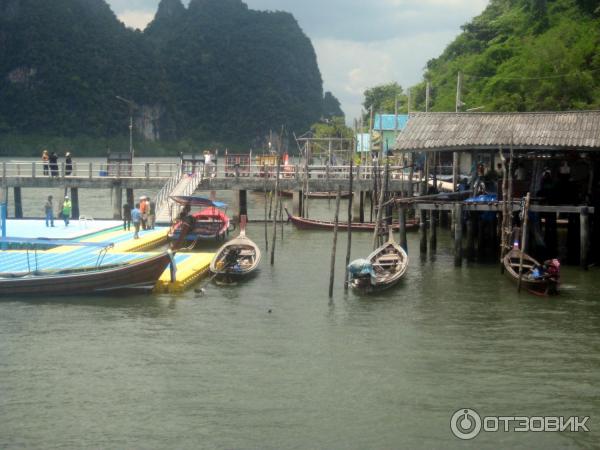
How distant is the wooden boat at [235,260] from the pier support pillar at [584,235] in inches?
400

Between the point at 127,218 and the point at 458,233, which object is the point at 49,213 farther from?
the point at 458,233

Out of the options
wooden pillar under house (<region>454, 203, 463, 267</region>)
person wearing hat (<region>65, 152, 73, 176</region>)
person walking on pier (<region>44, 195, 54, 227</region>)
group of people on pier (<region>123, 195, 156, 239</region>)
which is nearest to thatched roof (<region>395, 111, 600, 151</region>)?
wooden pillar under house (<region>454, 203, 463, 267</region>)

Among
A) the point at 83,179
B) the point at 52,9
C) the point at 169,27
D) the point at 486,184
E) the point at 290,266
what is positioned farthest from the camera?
the point at 169,27

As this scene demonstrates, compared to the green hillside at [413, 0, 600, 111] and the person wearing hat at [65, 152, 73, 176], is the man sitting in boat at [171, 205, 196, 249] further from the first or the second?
the green hillside at [413, 0, 600, 111]

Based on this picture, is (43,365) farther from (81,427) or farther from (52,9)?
(52,9)

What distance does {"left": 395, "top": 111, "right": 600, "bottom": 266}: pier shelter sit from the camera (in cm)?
2834

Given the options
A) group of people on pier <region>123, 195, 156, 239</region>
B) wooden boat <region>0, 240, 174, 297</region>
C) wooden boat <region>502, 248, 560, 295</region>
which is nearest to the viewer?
wooden boat <region>0, 240, 174, 297</region>

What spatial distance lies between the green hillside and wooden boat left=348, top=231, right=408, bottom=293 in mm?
19307

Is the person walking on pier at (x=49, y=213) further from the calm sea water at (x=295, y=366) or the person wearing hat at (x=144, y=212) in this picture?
the calm sea water at (x=295, y=366)

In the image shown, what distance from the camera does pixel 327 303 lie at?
23172 millimetres

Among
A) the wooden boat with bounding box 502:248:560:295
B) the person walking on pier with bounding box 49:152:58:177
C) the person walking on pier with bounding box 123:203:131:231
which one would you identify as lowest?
the wooden boat with bounding box 502:248:560:295

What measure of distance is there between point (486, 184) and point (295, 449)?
20152 millimetres

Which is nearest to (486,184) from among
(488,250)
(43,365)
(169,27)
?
(488,250)

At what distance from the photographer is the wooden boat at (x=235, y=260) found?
26141mm
